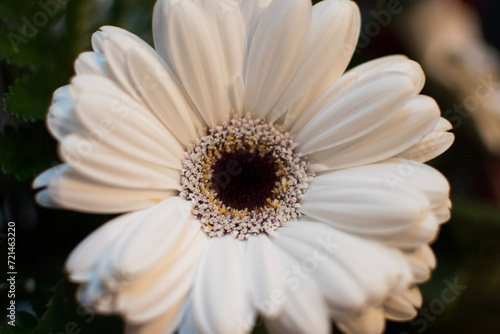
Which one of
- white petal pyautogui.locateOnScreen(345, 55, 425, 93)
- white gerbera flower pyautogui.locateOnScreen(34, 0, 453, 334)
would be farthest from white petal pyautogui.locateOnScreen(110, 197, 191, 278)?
white petal pyautogui.locateOnScreen(345, 55, 425, 93)

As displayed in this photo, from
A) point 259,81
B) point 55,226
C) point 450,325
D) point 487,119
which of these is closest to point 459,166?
point 487,119

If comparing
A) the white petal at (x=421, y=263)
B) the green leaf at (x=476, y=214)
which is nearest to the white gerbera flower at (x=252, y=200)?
the white petal at (x=421, y=263)

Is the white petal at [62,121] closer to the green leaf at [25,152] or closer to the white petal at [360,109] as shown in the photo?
the green leaf at [25,152]

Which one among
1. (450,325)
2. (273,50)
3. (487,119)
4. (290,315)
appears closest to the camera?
(290,315)

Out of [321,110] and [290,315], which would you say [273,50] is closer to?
[321,110]

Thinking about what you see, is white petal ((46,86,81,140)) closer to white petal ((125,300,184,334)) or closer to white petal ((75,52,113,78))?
white petal ((75,52,113,78))

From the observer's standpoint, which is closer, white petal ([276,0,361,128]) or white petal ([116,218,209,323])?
white petal ([116,218,209,323])
